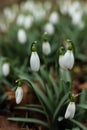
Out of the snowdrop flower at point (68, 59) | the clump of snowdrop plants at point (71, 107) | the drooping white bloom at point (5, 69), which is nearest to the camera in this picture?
the clump of snowdrop plants at point (71, 107)

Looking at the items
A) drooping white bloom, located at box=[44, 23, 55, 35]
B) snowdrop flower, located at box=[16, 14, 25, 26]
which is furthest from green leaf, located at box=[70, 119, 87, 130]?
snowdrop flower, located at box=[16, 14, 25, 26]

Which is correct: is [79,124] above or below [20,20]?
below

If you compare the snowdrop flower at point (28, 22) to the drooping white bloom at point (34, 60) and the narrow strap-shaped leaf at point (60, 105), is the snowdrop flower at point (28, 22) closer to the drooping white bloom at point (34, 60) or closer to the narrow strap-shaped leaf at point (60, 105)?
the narrow strap-shaped leaf at point (60, 105)

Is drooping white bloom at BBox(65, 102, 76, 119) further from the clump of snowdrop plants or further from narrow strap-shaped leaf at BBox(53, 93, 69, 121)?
narrow strap-shaped leaf at BBox(53, 93, 69, 121)

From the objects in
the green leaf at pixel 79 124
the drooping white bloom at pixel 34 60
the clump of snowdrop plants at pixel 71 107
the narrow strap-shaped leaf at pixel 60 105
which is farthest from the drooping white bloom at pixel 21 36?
the clump of snowdrop plants at pixel 71 107

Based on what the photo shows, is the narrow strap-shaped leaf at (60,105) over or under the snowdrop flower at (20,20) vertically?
under

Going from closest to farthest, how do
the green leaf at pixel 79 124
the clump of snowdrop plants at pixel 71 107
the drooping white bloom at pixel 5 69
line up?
the clump of snowdrop plants at pixel 71 107
the green leaf at pixel 79 124
the drooping white bloom at pixel 5 69

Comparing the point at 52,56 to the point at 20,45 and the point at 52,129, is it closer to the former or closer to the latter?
the point at 20,45

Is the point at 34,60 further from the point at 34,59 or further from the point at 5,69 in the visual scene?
the point at 5,69

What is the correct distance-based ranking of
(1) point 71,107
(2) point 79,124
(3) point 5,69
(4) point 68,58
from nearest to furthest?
(1) point 71,107
(4) point 68,58
(2) point 79,124
(3) point 5,69

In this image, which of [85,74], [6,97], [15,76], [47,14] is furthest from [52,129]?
[47,14]

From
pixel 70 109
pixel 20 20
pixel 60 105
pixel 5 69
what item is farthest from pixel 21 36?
pixel 70 109

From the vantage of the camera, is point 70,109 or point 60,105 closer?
point 70,109
